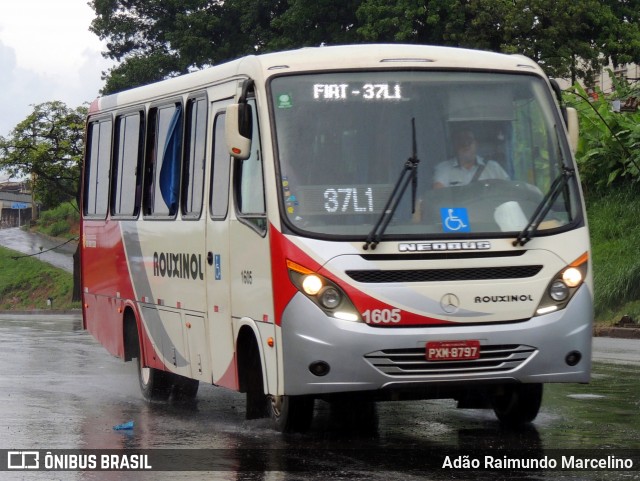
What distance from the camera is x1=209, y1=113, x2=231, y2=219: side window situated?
10523mm

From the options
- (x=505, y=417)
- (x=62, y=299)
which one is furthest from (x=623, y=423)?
(x=62, y=299)

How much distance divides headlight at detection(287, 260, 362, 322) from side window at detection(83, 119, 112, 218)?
20.5ft

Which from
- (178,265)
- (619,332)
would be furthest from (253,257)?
(619,332)

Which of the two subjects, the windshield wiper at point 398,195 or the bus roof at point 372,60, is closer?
the windshield wiper at point 398,195

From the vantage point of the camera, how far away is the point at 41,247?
72.6m

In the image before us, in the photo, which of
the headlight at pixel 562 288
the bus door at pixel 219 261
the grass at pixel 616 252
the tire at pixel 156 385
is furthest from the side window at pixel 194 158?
the grass at pixel 616 252

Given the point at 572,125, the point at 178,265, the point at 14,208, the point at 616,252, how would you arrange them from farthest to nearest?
the point at 14,208
the point at 616,252
the point at 178,265
the point at 572,125

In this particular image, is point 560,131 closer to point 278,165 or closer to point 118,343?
point 278,165

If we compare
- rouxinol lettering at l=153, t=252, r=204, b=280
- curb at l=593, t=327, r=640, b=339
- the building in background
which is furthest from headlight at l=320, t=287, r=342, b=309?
the building in background

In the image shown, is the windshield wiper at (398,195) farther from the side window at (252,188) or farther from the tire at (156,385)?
the tire at (156,385)

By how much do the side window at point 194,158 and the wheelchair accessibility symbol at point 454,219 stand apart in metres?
2.61

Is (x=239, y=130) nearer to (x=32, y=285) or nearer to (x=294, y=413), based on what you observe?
(x=294, y=413)

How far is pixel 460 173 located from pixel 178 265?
126 inches

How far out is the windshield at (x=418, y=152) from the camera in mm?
9289
